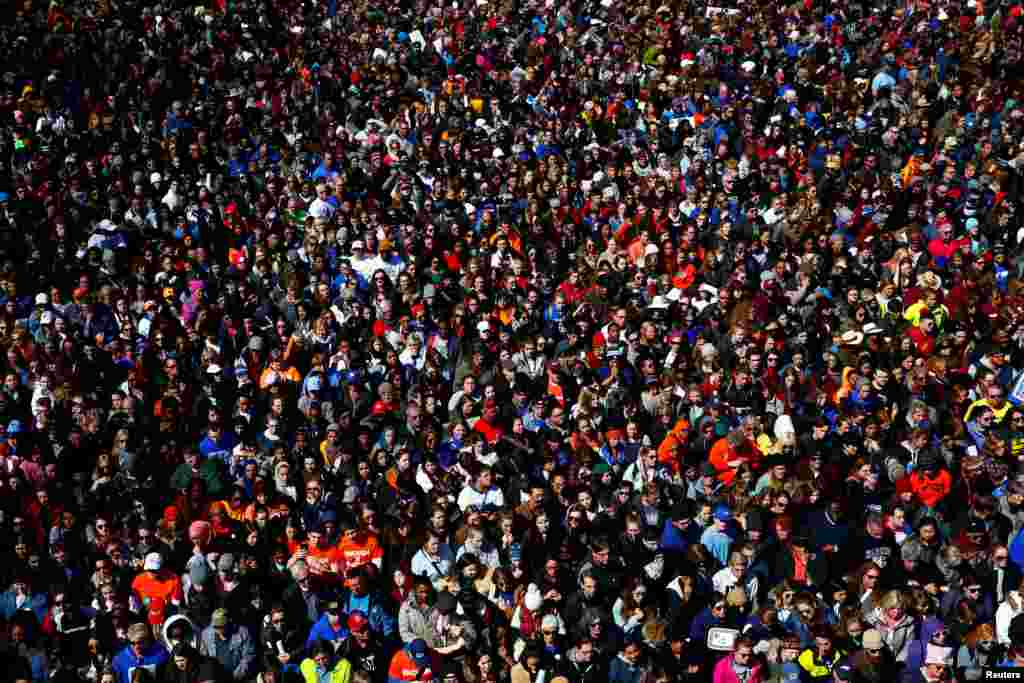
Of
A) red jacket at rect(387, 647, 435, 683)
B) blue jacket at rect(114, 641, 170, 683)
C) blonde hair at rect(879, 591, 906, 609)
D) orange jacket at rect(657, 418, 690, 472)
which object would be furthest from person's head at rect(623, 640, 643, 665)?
blue jacket at rect(114, 641, 170, 683)

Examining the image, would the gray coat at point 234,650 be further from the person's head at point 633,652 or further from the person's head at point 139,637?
the person's head at point 633,652

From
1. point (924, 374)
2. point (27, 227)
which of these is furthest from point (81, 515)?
point (924, 374)

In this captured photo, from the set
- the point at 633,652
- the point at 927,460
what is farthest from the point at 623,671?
the point at 927,460

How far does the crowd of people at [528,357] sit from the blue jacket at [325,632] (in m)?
0.03

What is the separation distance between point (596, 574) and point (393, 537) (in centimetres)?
196

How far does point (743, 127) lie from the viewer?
17422 millimetres

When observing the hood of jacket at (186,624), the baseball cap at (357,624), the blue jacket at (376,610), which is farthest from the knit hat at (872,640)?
the hood of jacket at (186,624)

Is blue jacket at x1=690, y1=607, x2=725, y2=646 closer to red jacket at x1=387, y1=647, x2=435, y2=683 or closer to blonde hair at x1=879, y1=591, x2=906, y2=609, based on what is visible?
blonde hair at x1=879, y1=591, x2=906, y2=609

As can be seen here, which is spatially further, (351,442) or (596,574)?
(351,442)

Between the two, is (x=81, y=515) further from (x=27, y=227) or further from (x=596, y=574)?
(x=27, y=227)

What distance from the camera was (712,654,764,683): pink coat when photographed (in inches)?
318

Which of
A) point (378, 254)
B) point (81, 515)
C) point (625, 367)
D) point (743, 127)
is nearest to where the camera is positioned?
point (81, 515)

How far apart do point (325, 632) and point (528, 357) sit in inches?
180

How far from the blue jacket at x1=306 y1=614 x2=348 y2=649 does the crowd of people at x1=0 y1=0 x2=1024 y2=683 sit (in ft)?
0.11
